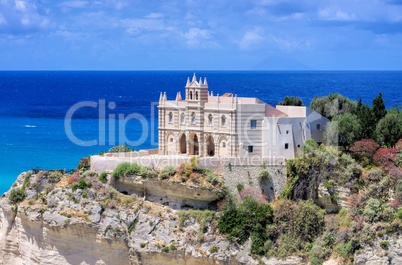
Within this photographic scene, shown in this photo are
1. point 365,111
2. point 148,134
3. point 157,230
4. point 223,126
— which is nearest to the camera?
point 157,230

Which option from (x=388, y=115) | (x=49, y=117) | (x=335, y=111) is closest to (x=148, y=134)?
(x=49, y=117)

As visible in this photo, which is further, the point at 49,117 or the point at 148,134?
the point at 49,117

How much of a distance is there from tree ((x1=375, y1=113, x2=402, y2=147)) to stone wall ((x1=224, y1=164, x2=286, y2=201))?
24.2ft

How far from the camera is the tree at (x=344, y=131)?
48.0m

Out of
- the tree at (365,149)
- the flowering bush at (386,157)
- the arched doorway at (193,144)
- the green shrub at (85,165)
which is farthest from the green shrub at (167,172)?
the flowering bush at (386,157)

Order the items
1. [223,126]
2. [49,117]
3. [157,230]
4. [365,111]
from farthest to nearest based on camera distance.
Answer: [49,117] < [365,111] < [223,126] < [157,230]

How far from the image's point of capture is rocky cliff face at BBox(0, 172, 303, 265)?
42.4 m

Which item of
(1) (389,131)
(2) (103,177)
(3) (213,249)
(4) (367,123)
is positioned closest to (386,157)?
(1) (389,131)

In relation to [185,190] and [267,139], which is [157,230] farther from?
[267,139]

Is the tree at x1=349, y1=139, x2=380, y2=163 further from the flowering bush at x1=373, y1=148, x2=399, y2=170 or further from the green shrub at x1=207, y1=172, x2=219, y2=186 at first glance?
the green shrub at x1=207, y1=172, x2=219, y2=186

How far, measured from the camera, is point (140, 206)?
146 feet

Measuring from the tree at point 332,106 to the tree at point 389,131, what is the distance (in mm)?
5028

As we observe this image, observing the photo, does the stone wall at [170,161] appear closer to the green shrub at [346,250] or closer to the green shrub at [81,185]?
the green shrub at [81,185]

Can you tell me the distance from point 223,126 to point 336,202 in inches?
329
